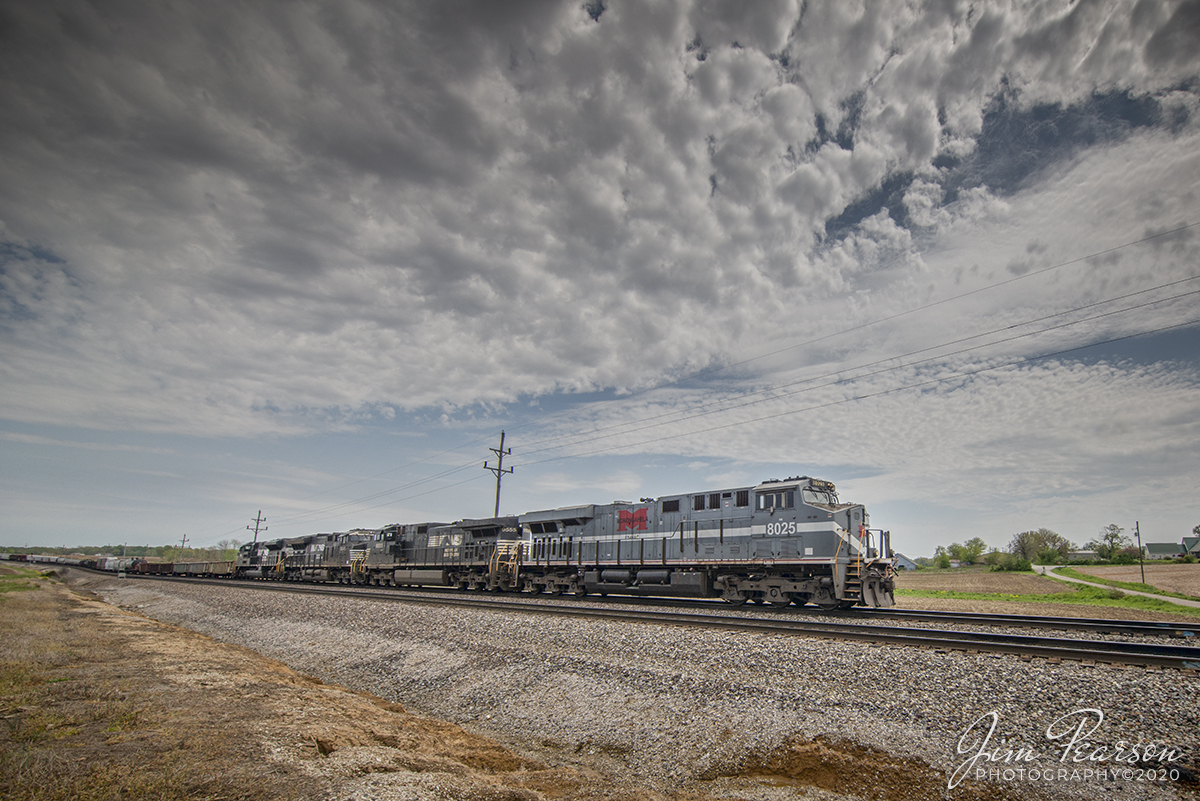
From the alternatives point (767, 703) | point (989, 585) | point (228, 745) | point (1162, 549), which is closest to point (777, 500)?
point (767, 703)

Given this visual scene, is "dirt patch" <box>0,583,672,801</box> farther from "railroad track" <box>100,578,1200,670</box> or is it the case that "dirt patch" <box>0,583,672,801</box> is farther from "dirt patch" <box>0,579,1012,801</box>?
"railroad track" <box>100,578,1200,670</box>

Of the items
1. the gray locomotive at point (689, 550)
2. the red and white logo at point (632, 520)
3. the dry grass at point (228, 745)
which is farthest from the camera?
the red and white logo at point (632, 520)

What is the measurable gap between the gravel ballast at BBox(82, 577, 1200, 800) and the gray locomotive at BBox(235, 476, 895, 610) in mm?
5733

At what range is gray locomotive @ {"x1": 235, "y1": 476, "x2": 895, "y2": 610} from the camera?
15703mm

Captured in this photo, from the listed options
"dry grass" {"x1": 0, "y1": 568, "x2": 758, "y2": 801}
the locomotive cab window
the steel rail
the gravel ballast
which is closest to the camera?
"dry grass" {"x1": 0, "y1": 568, "x2": 758, "y2": 801}

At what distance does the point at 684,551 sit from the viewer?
19.2 m

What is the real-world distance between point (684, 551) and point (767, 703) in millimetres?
11691

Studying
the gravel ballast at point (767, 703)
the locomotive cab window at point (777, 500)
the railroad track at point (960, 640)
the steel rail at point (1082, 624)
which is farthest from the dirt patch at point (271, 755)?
the locomotive cab window at point (777, 500)

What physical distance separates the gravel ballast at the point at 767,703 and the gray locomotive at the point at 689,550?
5.73 metres

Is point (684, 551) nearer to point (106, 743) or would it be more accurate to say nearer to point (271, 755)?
point (271, 755)

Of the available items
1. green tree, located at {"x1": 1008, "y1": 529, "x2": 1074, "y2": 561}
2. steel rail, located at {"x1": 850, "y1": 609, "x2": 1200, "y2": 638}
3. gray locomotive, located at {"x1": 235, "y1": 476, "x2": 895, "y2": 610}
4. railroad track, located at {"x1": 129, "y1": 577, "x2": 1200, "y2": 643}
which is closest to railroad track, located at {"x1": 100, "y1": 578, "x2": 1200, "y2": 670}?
steel rail, located at {"x1": 850, "y1": 609, "x2": 1200, "y2": 638}

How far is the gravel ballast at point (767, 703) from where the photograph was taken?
579 centimetres

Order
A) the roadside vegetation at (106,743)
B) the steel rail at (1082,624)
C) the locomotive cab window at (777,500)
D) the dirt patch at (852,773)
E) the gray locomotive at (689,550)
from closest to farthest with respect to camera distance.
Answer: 1. the roadside vegetation at (106,743)
2. the dirt patch at (852,773)
3. the steel rail at (1082,624)
4. the gray locomotive at (689,550)
5. the locomotive cab window at (777,500)

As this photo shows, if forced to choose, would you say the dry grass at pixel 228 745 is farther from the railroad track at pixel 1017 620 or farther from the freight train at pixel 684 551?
the freight train at pixel 684 551
